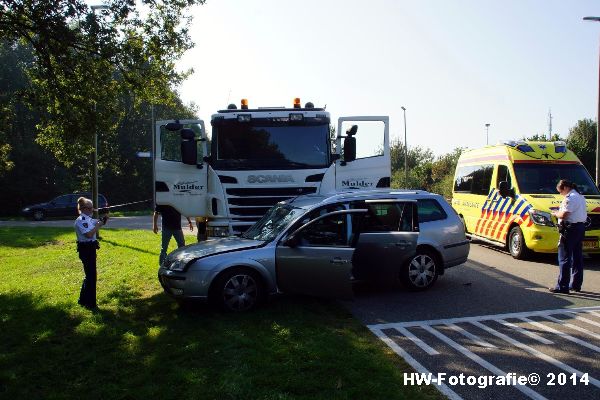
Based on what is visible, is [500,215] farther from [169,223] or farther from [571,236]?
[169,223]

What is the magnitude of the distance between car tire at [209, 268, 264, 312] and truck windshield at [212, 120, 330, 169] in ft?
9.55

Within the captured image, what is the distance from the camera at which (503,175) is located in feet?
40.3

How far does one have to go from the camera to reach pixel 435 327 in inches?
241

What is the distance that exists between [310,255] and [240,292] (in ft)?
3.38

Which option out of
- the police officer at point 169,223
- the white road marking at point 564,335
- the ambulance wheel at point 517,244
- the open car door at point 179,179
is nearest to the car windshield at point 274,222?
the open car door at point 179,179

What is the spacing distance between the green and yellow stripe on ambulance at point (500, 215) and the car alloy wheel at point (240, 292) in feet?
22.4

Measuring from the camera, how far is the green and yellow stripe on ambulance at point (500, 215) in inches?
438

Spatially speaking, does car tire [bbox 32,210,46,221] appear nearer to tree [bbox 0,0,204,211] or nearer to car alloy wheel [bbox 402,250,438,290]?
tree [bbox 0,0,204,211]

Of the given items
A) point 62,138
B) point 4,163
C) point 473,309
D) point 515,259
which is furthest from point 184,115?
point 473,309

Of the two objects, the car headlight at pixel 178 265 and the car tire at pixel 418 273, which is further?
the car tire at pixel 418 273

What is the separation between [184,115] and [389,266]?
45.6m

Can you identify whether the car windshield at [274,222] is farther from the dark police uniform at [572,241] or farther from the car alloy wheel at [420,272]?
the dark police uniform at [572,241]

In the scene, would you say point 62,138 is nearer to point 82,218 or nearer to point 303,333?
point 82,218

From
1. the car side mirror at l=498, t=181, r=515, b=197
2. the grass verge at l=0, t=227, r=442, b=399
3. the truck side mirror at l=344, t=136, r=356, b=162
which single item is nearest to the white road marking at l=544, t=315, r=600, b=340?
the grass verge at l=0, t=227, r=442, b=399
